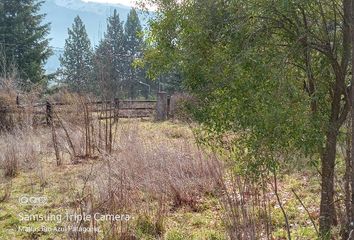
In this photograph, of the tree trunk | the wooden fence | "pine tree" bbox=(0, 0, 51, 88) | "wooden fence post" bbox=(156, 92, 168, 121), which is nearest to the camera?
the tree trunk

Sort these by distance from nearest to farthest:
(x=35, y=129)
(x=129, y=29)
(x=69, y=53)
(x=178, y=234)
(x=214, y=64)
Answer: (x=214, y=64) → (x=178, y=234) → (x=35, y=129) → (x=69, y=53) → (x=129, y=29)

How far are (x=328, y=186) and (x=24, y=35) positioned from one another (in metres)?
26.1

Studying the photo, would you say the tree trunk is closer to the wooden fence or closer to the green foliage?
the green foliage

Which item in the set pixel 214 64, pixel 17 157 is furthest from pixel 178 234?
pixel 17 157

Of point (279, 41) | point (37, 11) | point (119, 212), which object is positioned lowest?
point (119, 212)

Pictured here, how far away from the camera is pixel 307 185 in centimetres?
643

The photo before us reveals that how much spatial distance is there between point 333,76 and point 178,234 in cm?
232

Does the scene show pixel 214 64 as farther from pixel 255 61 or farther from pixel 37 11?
pixel 37 11

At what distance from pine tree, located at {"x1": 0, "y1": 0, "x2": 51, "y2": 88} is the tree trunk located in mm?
23751

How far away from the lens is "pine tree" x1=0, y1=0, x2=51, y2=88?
84.2 feet

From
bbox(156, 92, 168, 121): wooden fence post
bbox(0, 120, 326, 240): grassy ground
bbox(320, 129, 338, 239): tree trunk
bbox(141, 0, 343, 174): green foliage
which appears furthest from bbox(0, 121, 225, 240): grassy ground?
bbox(156, 92, 168, 121): wooden fence post

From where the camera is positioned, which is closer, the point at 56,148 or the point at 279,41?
the point at 279,41

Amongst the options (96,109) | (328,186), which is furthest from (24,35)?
(328,186)

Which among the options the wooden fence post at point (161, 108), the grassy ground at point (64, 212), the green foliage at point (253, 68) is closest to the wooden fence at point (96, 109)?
the wooden fence post at point (161, 108)
